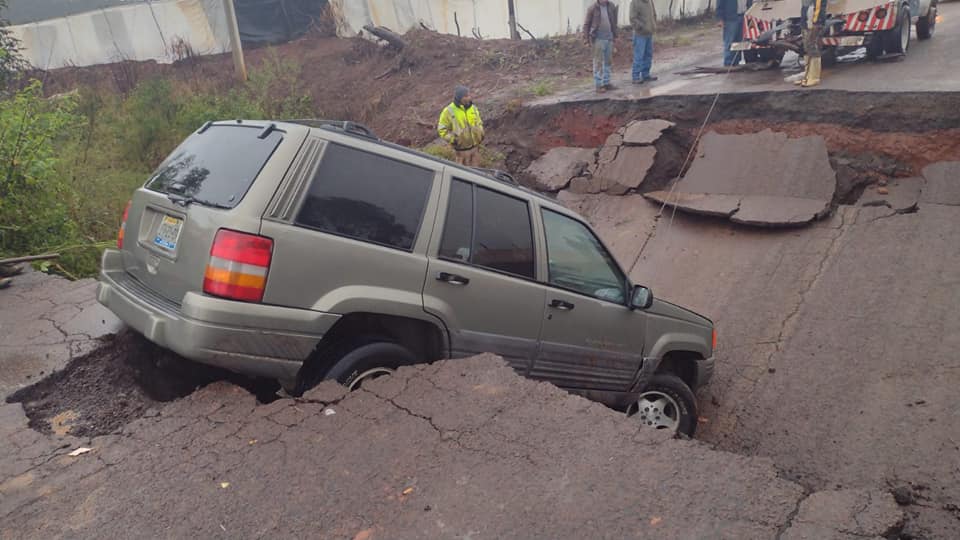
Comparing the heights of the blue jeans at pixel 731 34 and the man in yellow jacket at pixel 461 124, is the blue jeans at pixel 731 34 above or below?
above

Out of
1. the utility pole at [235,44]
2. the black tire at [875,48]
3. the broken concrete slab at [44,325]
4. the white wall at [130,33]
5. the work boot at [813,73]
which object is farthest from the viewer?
the white wall at [130,33]

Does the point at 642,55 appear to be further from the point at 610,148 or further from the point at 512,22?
the point at 512,22

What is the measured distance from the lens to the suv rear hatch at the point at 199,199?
3.18m

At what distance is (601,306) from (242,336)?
248 centimetres

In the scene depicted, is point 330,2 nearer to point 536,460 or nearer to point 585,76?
point 585,76

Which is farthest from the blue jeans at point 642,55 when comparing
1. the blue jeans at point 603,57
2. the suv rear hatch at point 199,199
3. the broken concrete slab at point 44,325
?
the broken concrete slab at point 44,325

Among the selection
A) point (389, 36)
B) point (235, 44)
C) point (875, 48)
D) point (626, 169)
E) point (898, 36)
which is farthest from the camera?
point (389, 36)

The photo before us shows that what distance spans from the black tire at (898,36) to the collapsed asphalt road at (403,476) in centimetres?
1031

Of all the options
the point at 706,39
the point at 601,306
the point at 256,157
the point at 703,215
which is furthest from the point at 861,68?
the point at 256,157

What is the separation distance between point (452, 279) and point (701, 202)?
607 centimetres

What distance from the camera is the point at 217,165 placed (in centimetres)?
353

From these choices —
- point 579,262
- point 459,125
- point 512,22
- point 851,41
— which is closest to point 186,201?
point 579,262

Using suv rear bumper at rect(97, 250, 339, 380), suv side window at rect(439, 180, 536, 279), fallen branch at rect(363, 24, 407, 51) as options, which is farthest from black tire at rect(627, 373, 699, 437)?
fallen branch at rect(363, 24, 407, 51)

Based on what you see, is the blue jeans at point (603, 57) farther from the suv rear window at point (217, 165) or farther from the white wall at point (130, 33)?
the white wall at point (130, 33)
